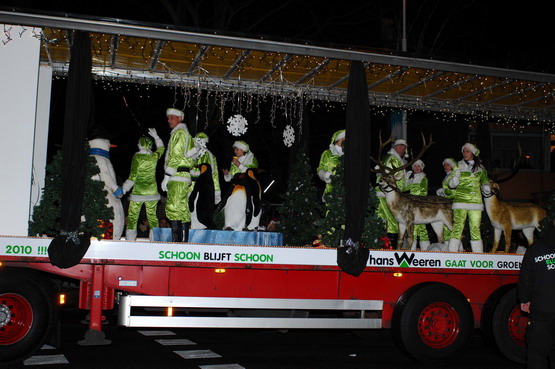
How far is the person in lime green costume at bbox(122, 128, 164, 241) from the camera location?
11656mm

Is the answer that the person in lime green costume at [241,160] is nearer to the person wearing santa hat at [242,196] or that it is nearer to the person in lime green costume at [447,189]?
the person wearing santa hat at [242,196]

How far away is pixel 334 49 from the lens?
9047 millimetres

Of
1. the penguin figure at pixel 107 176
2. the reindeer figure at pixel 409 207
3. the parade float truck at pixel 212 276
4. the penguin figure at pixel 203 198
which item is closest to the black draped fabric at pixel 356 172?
the parade float truck at pixel 212 276

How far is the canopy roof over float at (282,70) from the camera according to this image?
8.56m

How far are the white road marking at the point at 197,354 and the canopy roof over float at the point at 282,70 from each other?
160 inches

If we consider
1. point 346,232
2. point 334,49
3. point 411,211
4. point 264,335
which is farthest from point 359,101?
point 264,335

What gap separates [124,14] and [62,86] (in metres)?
3.49

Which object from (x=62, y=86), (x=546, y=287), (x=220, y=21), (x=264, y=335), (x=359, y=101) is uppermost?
(x=220, y=21)

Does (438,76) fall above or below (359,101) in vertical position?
above

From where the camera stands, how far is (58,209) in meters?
8.54

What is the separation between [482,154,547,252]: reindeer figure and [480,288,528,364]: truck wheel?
263cm

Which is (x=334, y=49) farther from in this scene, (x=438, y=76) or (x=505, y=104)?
(x=505, y=104)

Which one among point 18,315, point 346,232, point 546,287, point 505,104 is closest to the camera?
point 546,287

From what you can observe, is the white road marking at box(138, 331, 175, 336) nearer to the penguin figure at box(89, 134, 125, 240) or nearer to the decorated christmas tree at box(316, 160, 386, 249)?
the penguin figure at box(89, 134, 125, 240)
